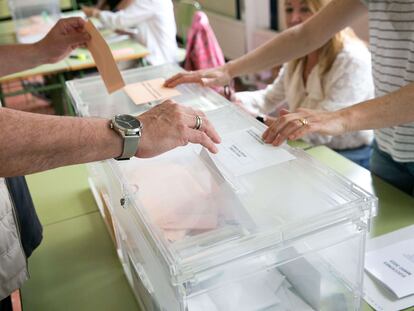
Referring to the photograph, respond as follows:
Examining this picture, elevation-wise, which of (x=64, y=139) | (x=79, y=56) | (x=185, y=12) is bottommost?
(x=79, y=56)

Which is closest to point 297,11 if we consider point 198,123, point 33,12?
point 198,123

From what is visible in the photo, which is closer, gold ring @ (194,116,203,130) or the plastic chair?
gold ring @ (194,116,203,130)

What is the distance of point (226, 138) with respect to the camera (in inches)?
42.4

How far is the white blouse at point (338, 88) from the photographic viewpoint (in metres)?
1.84

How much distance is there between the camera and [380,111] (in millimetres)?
1046

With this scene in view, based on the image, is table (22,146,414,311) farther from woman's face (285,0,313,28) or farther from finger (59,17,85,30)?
woman's face (285,0,313,28)

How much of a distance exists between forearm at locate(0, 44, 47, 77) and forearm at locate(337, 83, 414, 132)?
905 mm

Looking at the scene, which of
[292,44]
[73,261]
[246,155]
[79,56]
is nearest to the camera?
[246,155]

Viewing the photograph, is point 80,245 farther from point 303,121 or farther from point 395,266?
point 395,266

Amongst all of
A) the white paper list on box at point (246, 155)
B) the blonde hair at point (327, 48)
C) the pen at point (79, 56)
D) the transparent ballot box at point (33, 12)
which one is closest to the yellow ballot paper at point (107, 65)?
the white paper list on box at point (246, 155)

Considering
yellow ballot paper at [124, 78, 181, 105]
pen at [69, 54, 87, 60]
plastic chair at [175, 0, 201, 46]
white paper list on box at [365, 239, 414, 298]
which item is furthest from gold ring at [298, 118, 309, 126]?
plastic chair at [175, 0, 201, 46]

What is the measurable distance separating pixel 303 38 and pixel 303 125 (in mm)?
545

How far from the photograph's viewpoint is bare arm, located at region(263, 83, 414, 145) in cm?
102

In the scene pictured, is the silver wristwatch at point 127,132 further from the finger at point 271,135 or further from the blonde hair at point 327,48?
the blonde hair at point 327,48
